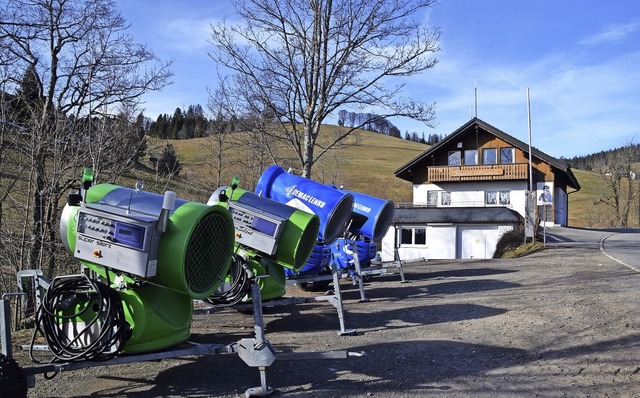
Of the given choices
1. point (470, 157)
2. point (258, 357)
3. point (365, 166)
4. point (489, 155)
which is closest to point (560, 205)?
→ point (489, 155)

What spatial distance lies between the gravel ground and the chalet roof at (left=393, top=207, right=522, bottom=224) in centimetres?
2415

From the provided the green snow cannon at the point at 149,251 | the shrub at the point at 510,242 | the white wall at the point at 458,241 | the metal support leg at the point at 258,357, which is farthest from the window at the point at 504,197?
the metal support leg at the point at 258,357

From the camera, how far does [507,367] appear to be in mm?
6309

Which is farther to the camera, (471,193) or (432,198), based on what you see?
(432,198)

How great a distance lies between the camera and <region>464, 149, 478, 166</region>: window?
43.0m

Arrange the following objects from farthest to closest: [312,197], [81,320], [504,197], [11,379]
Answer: [504,197] < [312,197] < [81,320] < [11,379]

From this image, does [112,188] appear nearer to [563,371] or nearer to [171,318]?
[171,318]

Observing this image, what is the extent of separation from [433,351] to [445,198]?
3730 centimetres

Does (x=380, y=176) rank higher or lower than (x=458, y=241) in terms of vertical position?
higher

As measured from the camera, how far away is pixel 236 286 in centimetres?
814

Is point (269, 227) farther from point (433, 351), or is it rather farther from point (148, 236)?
point (148, 236)

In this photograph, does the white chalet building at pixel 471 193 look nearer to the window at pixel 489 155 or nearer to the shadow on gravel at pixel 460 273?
the window at pixel 489 155

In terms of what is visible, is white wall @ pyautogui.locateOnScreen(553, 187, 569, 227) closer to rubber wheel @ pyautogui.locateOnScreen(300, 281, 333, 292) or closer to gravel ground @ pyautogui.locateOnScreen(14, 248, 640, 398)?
rubber wheel @ pyautogui.locateOnScreen(300, 281, 333, 292)

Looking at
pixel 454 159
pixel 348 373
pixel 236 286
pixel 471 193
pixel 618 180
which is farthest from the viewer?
pixel 618 180
